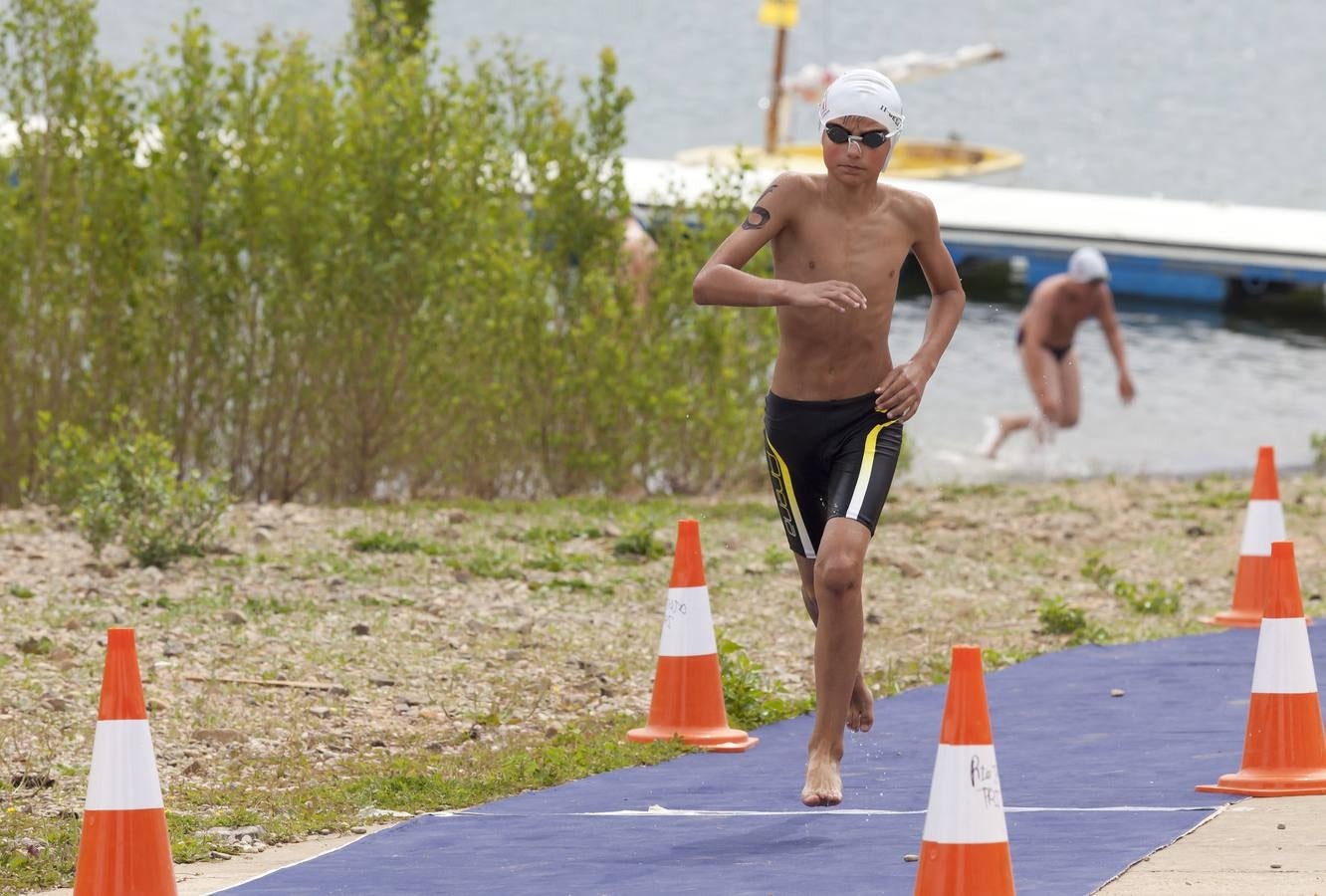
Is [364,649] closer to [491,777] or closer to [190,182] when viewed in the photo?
[491,777]

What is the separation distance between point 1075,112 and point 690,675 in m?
63.9

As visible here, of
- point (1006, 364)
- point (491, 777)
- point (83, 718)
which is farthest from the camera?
point (1006, 364)

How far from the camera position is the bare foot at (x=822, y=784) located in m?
6.10

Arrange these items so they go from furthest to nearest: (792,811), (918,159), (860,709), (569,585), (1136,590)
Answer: (918,159) < (1136,590) < (569,585) < (860,709) < (792,811)

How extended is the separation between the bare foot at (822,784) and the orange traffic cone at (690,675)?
1.01 metres

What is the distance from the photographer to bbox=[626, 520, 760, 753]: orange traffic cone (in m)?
7.12

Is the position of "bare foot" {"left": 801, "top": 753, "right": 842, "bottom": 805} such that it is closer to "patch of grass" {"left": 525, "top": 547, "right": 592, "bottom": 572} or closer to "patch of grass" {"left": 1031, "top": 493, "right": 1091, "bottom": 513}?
"patch of grass" {"left": 525, "top": 547, "right": 592, "bottom": 572}

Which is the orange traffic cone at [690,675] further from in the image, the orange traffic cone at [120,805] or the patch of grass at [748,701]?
the orange traffic cone at [120,805]

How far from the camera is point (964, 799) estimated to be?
470 cm

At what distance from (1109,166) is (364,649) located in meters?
49.2

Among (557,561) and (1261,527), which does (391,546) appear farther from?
(1261,527)

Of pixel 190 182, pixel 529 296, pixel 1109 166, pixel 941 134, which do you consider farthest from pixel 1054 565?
pixel 941 134

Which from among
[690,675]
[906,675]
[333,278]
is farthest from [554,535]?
[690,675]

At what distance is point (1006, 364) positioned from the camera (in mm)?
24688
